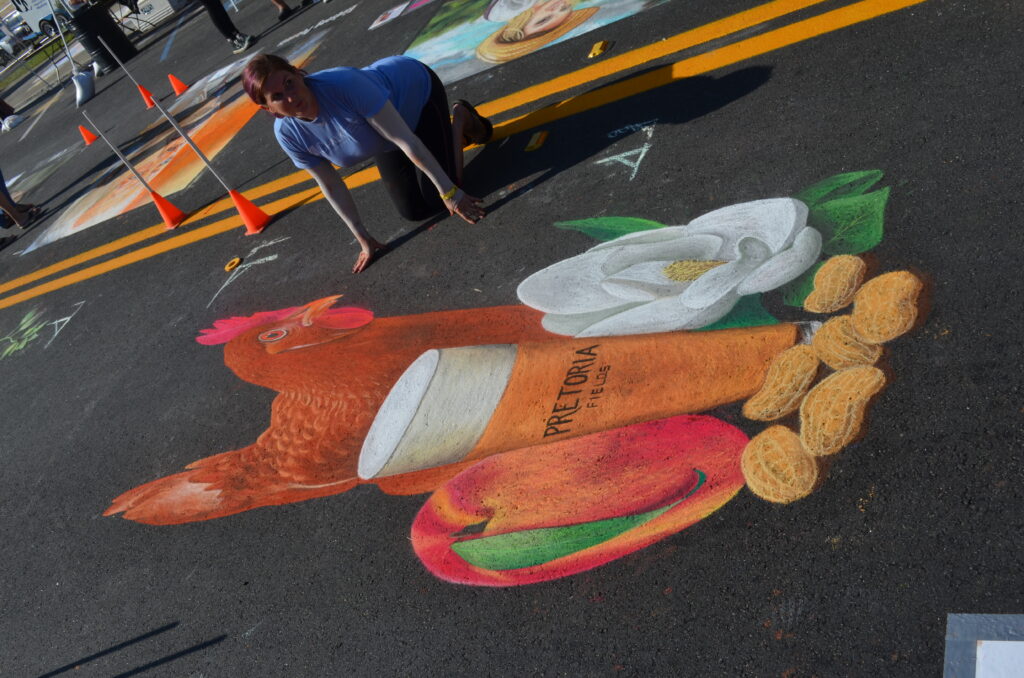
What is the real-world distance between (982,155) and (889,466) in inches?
56.3

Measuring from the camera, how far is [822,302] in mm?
2486

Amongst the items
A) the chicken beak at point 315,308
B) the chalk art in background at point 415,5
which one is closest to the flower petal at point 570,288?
the chicken beak at point 315,308

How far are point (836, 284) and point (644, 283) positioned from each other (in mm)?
731

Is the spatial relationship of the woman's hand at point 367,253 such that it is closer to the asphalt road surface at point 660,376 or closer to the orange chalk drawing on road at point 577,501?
the asphalt road surface at point 660,376

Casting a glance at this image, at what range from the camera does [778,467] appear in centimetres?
214

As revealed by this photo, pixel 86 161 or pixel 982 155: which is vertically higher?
pixel 86 161

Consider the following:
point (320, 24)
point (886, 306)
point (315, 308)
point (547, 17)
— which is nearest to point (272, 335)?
point (315, 308)

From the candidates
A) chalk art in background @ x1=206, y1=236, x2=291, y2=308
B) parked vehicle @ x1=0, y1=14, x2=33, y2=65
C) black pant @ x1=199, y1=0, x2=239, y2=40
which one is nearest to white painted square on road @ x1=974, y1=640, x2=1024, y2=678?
chalk art in background @ x1=206, y1=236, x2=291, y2=308

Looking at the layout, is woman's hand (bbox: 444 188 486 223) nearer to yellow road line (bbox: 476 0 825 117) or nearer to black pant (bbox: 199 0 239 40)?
yellow road line (bbox: 476 0 825 117)

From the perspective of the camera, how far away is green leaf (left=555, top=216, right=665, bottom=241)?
10.6 feet

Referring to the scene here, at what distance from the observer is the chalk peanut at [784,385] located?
2268 millimetres

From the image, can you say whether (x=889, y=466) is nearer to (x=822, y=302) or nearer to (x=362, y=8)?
(x=822, y=302)

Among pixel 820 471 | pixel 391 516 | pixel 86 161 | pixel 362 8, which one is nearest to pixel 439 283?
pixel 391 516

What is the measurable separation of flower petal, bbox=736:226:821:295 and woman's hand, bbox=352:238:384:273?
2142 millimetres
